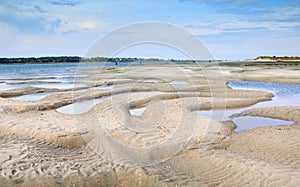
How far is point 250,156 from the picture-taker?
8.19 metres

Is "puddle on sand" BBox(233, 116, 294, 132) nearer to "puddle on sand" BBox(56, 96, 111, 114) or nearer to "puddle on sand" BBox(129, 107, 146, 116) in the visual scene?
"puddle on sand" BBox(129, 107, 146, 116)

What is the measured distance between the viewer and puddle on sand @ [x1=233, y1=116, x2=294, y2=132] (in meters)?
11.9

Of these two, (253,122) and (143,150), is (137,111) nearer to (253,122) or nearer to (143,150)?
(253,122)

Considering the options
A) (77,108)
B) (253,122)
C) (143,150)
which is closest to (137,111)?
(77,108)

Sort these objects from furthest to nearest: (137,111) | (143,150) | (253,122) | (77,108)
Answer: (77,108), (137,111), (253,122), (143,150)

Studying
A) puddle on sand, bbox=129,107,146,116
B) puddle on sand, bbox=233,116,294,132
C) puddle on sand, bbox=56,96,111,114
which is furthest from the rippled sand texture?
puddle on sand, bbox=56,96,111,114

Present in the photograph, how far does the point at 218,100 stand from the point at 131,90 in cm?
813

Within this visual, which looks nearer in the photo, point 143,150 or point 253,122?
point 143,150

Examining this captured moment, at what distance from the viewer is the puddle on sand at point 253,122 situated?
1190 centimetres

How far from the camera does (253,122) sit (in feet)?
41.3

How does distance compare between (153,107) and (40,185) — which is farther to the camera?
(153,107)

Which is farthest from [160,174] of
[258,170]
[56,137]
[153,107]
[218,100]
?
[218,100]

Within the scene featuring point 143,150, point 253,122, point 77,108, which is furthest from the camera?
point 77,108

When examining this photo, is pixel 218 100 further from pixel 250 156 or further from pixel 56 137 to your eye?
pixel 56 137
